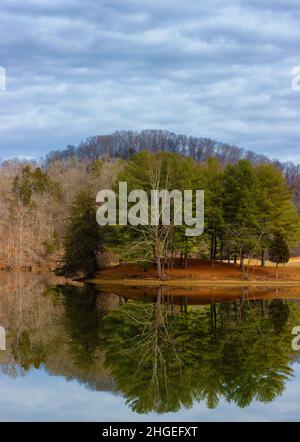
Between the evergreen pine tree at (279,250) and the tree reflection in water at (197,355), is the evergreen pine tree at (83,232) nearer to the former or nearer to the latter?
the evergreen pine tree at (279,250)

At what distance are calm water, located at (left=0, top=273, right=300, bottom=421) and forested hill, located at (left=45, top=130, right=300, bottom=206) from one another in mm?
110478

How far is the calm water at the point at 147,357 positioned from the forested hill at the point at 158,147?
110478mm

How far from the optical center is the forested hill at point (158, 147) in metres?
142

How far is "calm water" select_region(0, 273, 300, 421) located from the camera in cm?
1326

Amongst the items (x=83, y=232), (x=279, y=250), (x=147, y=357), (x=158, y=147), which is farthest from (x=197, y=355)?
(x=158, y=147)

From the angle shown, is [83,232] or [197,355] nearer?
[197,355]

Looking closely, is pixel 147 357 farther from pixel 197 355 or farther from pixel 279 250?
pixel 279 250

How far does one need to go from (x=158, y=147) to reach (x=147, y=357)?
127846 millimetres

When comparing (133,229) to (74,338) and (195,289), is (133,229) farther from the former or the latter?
(74,338)

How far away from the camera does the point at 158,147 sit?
144625 millimetres

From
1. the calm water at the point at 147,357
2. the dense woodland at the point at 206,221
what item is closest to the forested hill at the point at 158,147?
the dense woodland at the point at 206,221

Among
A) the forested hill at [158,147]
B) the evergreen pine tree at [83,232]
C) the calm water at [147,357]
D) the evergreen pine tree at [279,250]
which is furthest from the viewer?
the forested hill at [158,147]

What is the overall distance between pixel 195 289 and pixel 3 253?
Answer: 3182 centimetres

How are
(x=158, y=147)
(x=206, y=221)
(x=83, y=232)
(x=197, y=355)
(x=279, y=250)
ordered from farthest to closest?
1. (x=158, y=147)
2. (x=83, y=232)
3. (x=206, y=221)
4. (x=279, y=250)
5. (x=197, y=355)
